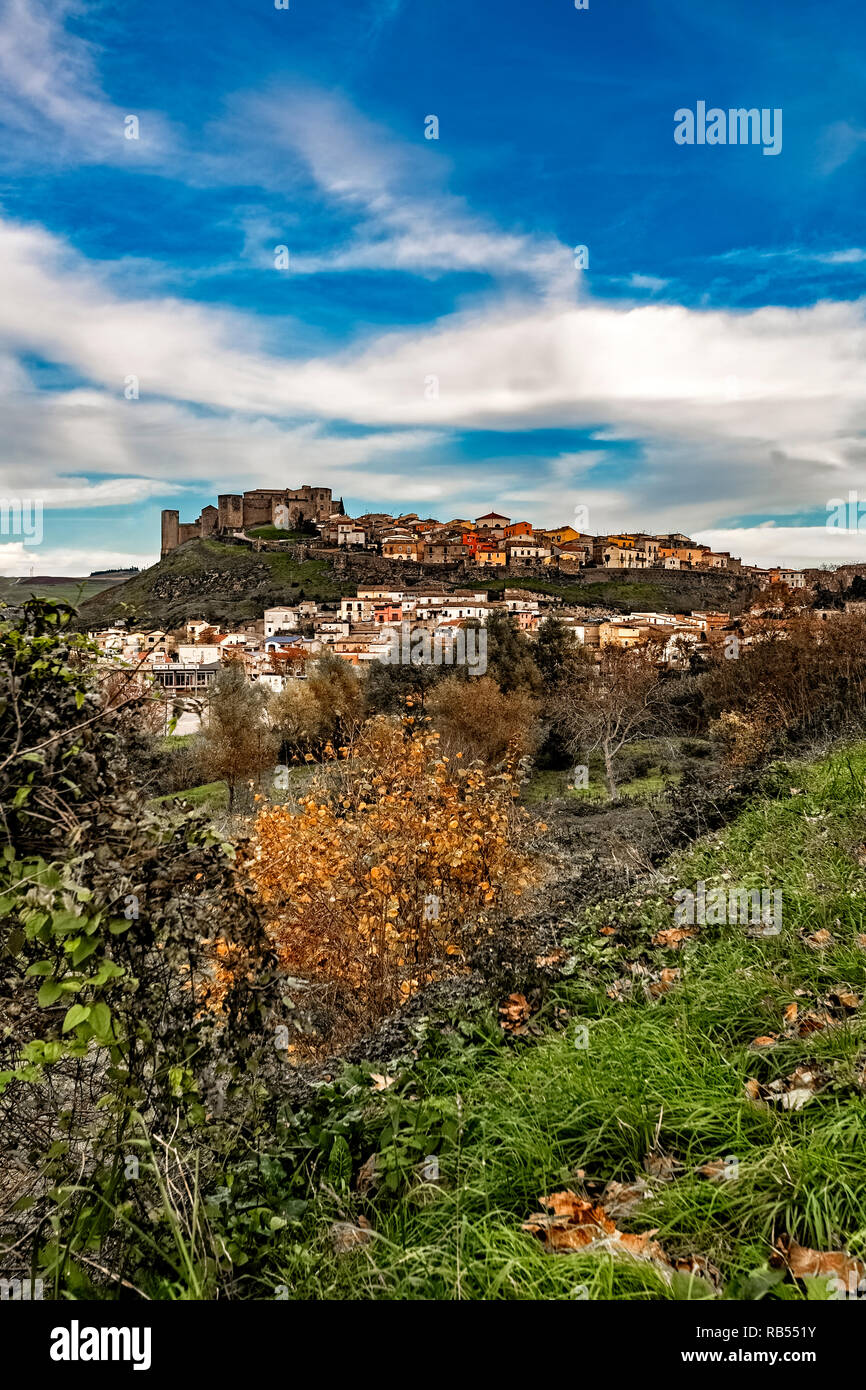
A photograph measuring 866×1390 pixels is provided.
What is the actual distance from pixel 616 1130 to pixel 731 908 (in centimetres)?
231

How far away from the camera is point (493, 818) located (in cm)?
977

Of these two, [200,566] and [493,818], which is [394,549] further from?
[493,818]

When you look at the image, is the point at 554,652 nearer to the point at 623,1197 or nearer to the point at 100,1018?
the point at 623,1197

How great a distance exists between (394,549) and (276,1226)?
11295cm

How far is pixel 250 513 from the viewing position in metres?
134

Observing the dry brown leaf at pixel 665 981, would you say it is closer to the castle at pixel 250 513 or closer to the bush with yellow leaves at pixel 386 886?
the bush with yellow leaves at pixel 386 886

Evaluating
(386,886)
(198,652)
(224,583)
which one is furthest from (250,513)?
(386,886)

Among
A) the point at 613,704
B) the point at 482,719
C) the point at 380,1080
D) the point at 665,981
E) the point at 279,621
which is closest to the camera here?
the point at 380,1080

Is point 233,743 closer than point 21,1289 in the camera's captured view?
No

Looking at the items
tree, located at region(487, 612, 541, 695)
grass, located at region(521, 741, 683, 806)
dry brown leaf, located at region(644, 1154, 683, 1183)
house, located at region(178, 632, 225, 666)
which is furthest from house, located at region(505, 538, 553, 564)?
dry brown leaf, located at region(644, 1154, 683, 1183)

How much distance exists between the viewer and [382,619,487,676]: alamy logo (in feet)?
115

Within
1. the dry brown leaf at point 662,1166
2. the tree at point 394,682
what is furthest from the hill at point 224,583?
the dry brown leaf at point 662,1166

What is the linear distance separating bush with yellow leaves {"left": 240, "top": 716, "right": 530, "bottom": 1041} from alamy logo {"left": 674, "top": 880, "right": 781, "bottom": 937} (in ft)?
6.28

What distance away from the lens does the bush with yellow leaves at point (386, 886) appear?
715 centimetres
